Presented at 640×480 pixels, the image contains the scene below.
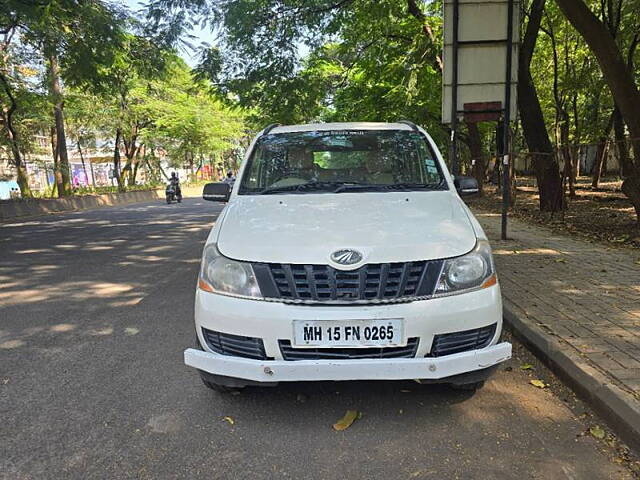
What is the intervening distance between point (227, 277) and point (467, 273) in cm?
136

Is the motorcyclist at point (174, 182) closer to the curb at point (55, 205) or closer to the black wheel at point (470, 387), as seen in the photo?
the curb at point (55, 205)

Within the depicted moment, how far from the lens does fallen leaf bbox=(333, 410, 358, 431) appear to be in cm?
279

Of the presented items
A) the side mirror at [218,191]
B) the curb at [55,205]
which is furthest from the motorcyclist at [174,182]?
the side mirror at [218,191]

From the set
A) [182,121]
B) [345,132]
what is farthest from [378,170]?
[182,121]

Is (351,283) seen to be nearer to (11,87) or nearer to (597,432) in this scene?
(597,432)

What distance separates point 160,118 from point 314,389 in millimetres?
29997

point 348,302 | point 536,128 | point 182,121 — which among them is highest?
point 182,121

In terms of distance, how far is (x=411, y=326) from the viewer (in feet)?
8.53

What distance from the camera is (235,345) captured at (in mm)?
2719

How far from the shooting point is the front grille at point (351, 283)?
8.66 feet

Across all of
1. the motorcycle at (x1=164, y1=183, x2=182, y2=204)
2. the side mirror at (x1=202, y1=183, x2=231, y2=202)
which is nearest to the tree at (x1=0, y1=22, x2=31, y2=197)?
the motorcycle at (x1=164, y1=183, x2=182, y2=204)

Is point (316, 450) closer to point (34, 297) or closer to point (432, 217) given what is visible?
point (432, 217)

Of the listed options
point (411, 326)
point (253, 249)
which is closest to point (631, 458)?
point (411, 326)

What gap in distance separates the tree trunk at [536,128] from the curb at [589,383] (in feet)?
25.4
